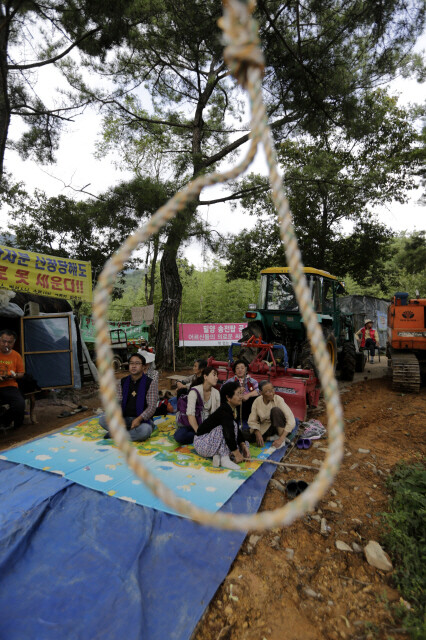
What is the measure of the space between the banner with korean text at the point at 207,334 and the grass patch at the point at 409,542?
6.39 metres

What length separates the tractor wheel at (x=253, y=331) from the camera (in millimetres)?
5879

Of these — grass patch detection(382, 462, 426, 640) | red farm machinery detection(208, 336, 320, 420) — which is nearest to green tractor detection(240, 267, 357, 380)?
red farm machinery detection(208, 336, 320, 420)

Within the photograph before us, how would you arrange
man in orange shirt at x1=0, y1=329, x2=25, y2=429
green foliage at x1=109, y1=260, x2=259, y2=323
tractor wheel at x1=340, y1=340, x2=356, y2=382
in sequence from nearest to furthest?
man in orange shirt at x1=0, y1=329, x2=25, y2=429
tractor wheel at x1=340, y1=340, x2=356, y2=382
green foliage at x1=109, y1=260, x2=259, y2=323

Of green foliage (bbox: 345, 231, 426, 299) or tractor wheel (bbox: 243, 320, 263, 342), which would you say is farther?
green foliage (bbox: 345, 231, 426, 299)

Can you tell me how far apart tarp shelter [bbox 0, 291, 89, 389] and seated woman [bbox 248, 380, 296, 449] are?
3.77 metres

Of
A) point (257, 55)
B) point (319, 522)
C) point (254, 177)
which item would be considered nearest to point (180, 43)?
point (254, 177)

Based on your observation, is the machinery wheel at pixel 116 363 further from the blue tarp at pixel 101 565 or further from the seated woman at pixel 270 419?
the blue tarp at pixel 101 565

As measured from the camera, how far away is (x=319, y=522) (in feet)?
7.99

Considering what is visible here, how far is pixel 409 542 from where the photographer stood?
2.03 meters

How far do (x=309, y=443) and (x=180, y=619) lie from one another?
257 cm

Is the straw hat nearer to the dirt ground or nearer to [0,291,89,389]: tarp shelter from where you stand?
[0,291,89,389]: tarp shelter

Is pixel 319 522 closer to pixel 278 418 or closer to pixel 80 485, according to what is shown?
pixel 278 418

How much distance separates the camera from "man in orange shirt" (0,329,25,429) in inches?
168

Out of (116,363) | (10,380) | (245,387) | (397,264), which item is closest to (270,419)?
(245,387)
